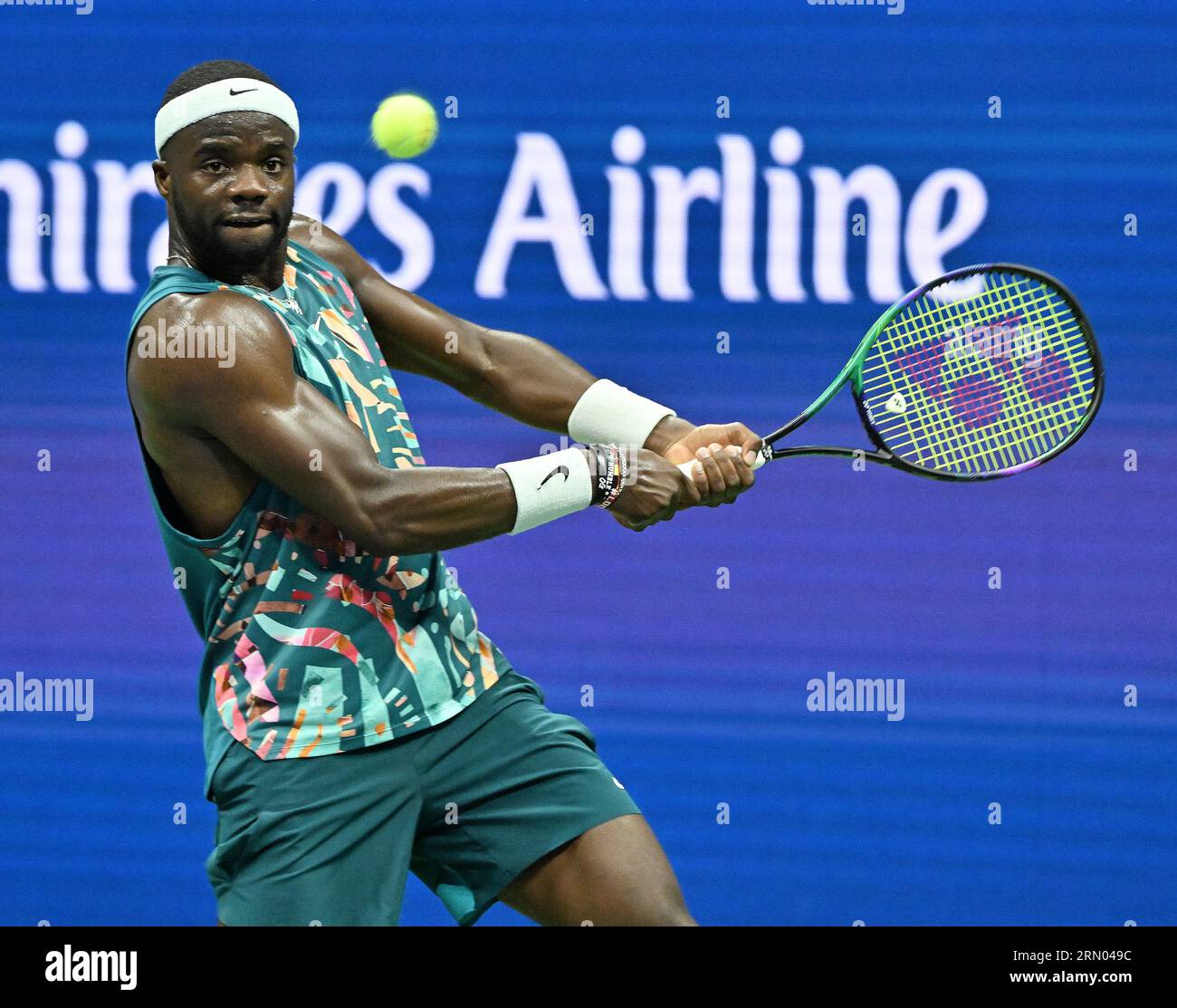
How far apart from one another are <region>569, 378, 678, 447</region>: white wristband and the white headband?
67 cm

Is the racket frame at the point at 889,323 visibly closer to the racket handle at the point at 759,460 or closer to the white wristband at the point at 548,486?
the racket handle at the point at 759,460

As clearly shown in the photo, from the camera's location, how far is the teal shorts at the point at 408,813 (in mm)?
2479

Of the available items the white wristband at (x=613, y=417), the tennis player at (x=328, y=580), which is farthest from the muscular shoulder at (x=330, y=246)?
the white wristband at (x=613, y=417)

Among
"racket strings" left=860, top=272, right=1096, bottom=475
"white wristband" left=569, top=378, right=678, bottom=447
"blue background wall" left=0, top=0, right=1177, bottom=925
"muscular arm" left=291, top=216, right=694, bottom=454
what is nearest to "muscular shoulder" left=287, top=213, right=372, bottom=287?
"muscular arm" left=291, top=216, right=694, bottom=454

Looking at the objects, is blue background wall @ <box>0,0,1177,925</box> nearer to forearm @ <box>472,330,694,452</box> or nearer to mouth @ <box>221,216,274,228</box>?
forearm @ <box>472,330,694,452</box>

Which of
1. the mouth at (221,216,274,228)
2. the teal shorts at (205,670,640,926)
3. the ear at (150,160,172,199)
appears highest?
the ear at (150,160,172,199)

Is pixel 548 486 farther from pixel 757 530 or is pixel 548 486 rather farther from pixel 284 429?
pixel 757 530

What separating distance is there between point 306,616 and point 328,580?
6 cm

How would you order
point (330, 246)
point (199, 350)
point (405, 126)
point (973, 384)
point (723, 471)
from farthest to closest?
point (405, 126), point (973, 384), point (330, 246), point (723, 471), point (199, 350)

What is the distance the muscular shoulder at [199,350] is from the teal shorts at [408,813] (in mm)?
498

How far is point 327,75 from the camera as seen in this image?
3.89 metres

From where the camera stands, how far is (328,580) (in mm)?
2492

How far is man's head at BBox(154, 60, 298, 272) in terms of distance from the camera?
2.49 metres

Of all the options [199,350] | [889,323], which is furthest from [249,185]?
[889,323]
